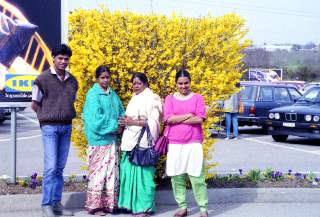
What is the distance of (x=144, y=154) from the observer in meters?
→ 6.61

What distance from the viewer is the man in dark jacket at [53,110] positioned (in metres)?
6.43

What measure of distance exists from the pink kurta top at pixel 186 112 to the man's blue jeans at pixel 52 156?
4.02 feet

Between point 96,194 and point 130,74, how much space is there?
1579mm

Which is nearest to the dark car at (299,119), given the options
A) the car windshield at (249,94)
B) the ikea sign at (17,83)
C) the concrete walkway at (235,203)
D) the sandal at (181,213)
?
the car windshield at (249,94)

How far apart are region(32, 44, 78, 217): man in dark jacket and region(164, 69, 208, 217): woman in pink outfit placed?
47.0 inches

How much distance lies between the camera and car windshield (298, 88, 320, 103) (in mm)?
15640

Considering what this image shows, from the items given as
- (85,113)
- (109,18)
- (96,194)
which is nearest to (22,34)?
(109,18)

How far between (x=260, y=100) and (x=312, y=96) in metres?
1.89

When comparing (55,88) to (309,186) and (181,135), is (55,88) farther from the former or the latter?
(309,186)

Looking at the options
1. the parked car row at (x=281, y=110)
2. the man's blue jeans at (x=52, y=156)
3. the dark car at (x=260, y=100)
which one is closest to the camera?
the man's blue jeans at (x=52, y=156)

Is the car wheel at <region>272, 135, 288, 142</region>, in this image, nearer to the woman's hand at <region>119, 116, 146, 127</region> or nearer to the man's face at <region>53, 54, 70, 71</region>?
the woman's hand at <region>119, 116, 146, 127</region>

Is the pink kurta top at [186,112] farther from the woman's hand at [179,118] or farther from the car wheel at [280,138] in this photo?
the car wheel at [280,138]

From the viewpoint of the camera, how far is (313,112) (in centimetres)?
1453

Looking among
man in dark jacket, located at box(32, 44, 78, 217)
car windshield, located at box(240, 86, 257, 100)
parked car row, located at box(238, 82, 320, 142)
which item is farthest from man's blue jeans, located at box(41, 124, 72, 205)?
car windshield, located at box(240, 86, 257, 100)
